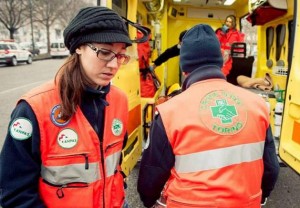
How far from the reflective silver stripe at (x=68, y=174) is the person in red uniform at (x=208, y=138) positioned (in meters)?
0.38

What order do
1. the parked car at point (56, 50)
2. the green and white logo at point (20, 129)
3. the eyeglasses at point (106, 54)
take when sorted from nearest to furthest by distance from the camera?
1. the green and white logo at point (20, 129)
2. the eyeglasses at point (106, 54)
3. the parked car at point (56, 50)

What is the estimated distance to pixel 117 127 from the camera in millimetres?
1658

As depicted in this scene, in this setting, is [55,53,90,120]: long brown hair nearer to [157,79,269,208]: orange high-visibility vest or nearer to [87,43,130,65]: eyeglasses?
[87,43,130,65]: eyeglasses

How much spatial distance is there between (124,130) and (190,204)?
0.52m

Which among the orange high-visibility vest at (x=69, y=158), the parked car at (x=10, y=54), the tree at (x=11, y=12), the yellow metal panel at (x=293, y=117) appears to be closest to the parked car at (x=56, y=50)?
the tree at (x=11, y=12)

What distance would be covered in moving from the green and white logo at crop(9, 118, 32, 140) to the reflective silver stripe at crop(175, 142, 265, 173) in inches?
28.3

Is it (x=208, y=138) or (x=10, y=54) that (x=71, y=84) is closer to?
(x=208, y=138)

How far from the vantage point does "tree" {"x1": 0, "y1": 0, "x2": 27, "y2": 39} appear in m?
30.3

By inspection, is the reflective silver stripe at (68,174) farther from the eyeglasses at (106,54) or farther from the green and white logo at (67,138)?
the eyeglasses at (106,54)

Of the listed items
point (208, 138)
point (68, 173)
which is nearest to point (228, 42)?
point (208, 138)

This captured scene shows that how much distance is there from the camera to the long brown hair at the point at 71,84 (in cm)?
141

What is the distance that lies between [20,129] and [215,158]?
888 millimetres

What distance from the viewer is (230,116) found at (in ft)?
5.18

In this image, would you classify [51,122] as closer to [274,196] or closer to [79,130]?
[79,130]
